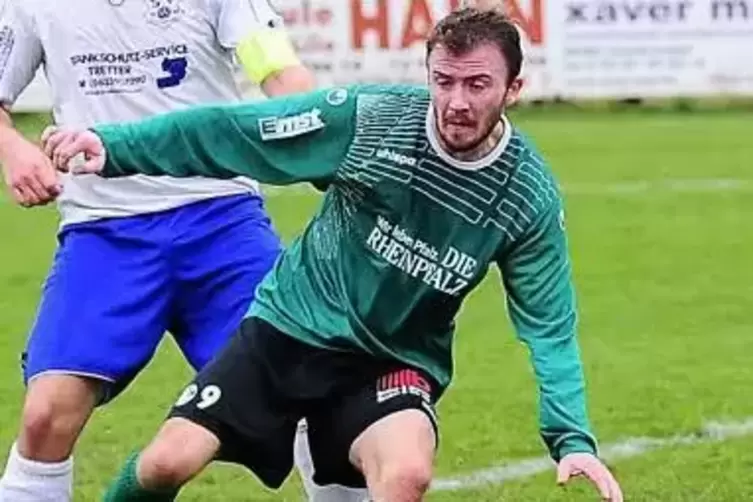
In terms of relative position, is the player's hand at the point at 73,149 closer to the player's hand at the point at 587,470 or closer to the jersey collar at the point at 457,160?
the jersey collar at the point at 457,160

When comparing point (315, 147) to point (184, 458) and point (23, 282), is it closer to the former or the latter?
point (184, 458)

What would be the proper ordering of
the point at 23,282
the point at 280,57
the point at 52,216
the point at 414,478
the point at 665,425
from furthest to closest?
the point at 52,216 → the point at 23,282 → the point at 665,425 → the point at 280,57 → the point at 414,478

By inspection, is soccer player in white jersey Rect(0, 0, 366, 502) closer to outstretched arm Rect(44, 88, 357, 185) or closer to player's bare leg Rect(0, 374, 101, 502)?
player's bare leg Rect(0, 374, 101, 502)

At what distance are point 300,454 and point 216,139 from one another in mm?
1150

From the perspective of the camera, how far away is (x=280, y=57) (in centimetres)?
729

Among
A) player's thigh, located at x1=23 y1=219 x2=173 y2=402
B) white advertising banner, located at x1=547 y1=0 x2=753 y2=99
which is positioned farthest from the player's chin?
white advertising banner, located at x1=547 y1=0 x2=753 y2=99

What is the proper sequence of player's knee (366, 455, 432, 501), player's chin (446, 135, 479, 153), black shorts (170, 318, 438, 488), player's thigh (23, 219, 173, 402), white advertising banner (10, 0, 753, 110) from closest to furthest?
player's knee (366, 455, 432, 501) → player's chin (446, 135, 479, 153) → black shorts (170, 318, 438, 488) → player's thigh (23, 219, 173, 402) → white advertising banner (10, 0, 753, 110)

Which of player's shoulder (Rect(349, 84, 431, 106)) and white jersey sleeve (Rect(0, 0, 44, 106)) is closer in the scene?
player's shoulder (Rect(349, 84, 431, 106))

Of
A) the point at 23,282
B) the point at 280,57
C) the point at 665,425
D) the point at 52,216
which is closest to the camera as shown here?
the point at 280,57

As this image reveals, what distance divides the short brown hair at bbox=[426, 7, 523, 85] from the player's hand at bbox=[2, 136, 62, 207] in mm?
1088

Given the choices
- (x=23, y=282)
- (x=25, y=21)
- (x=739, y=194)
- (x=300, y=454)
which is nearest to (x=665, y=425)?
(x=300, y=454)

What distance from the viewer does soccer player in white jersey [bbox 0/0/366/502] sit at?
738cm

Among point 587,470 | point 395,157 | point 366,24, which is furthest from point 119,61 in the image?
point 366,24

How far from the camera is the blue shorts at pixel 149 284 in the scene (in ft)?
24.1
